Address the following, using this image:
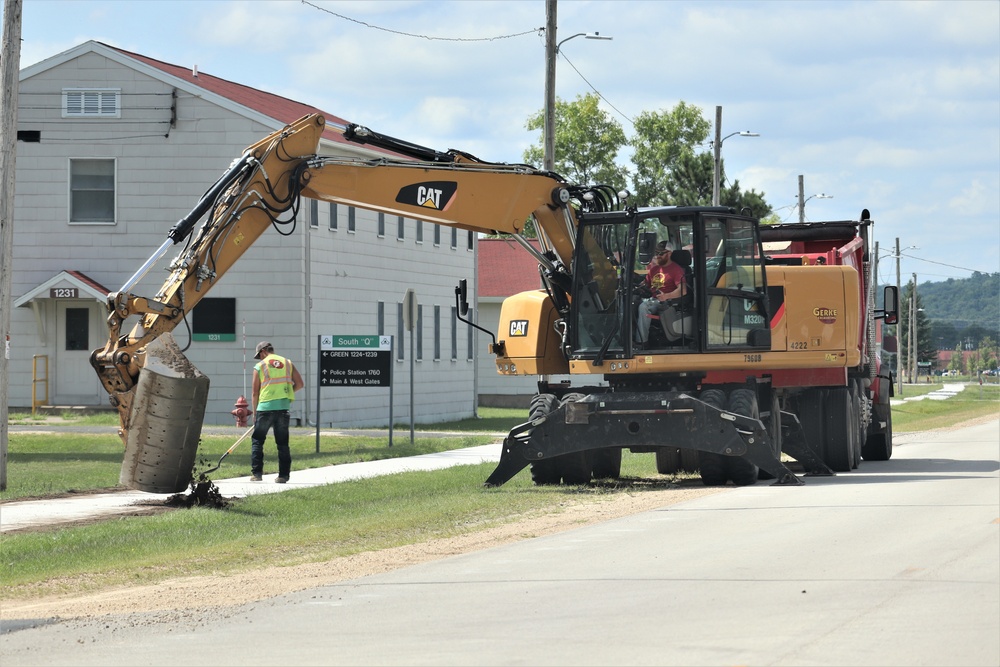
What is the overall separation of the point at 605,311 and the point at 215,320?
52.5 ft

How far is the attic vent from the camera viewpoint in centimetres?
3284

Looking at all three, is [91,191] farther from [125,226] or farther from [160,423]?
[160,423]

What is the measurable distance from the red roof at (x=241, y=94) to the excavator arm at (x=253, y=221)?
1317cm

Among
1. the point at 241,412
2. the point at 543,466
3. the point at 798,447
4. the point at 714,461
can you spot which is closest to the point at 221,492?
the point at 543,466

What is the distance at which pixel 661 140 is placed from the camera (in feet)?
248

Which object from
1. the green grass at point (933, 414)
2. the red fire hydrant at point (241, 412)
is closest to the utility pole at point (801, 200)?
the green grass at point (933, 414)

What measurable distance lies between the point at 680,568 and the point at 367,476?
385 inches

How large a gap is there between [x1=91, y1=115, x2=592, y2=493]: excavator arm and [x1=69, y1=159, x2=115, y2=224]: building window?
16.8 meters

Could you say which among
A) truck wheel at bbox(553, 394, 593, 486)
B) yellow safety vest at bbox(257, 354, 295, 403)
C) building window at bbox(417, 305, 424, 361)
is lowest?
truck wheel at bbox(553, 394, 593, 486)

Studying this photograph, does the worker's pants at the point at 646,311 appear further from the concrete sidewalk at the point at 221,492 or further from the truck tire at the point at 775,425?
the concrete sidewalk at the point at 221,492

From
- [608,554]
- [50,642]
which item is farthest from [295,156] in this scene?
[50,642]

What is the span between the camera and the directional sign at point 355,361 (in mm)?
24969

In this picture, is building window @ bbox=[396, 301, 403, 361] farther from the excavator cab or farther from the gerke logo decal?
the gerke logo decal

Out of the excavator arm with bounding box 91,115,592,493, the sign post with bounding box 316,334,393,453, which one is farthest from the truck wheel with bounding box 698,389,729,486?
the sign post with bounding box 316,334,393,453
